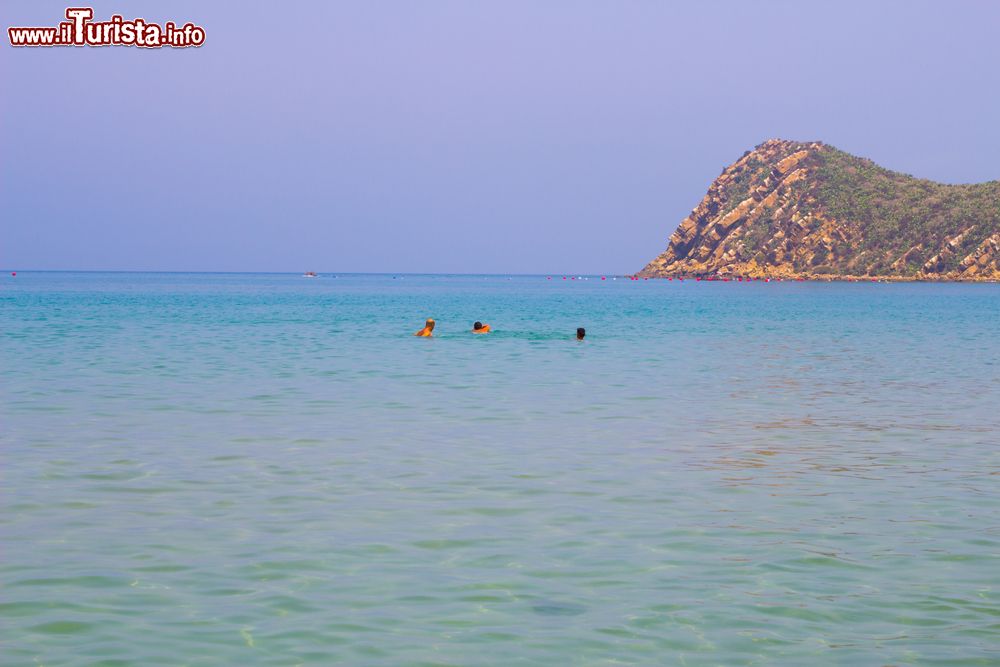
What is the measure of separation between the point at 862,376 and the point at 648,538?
75.9ft

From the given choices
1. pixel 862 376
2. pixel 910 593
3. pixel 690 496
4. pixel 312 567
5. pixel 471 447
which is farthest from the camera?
pixel 862 376

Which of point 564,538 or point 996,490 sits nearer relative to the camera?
point 564,538

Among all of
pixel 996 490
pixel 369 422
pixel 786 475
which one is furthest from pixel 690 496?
pixel 369 422

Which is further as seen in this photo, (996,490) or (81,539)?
(996,490)

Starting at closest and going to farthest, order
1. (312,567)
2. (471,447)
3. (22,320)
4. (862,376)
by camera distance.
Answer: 1. (312,567)
2. (471,447)
3. (862,376)
4. (22,320)

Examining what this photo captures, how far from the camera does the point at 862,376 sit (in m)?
34.0

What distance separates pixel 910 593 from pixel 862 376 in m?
24.4

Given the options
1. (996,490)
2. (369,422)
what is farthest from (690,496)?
(369,422)

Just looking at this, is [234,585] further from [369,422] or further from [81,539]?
[369,422]

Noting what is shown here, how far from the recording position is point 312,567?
1134 centimetres

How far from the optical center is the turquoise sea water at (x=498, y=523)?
933 cm

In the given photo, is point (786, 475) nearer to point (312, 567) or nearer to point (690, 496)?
point (690, 496)

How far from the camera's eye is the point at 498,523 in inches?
529

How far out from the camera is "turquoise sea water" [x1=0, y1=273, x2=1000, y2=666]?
367 inches
